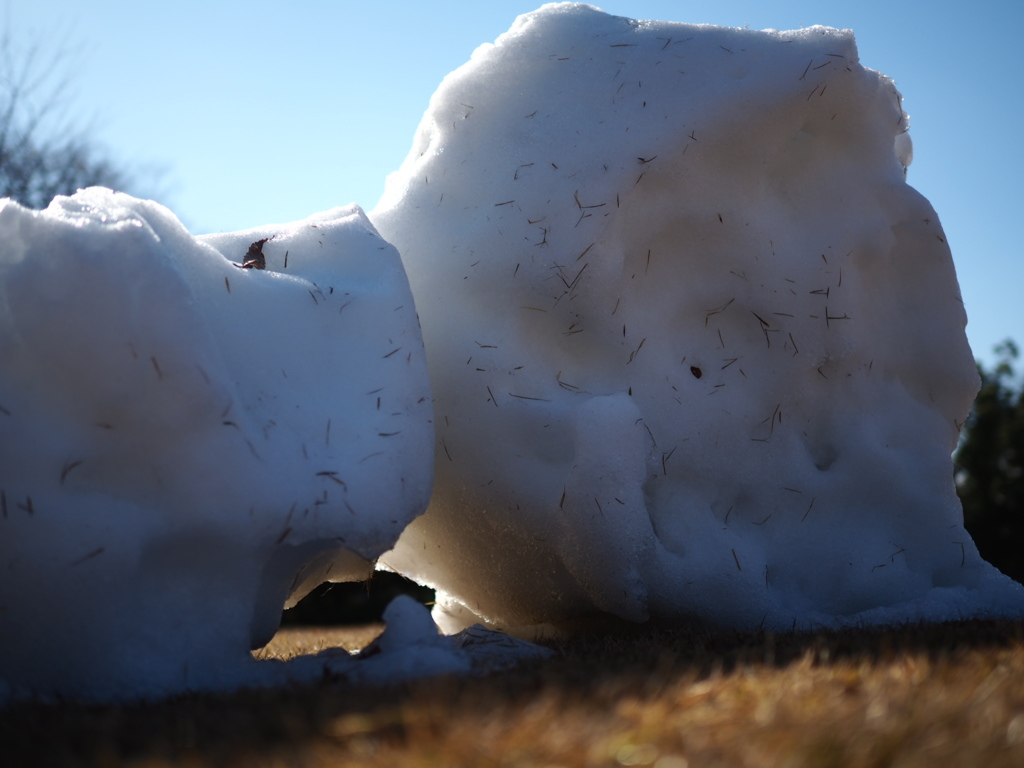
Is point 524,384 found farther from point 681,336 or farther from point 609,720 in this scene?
point 609,720

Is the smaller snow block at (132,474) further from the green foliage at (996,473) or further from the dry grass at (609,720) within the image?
the green foliage at (996,473)

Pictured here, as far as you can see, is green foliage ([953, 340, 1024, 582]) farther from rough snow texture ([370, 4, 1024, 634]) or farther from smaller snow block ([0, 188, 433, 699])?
smaller snow block ([0, 188, 433, 699])

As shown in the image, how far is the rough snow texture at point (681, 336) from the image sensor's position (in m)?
2.14

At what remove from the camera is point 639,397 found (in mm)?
2191

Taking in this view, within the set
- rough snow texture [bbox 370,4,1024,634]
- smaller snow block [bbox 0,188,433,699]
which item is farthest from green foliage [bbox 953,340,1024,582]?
smaller snow block [bbox 0,188,433,699]

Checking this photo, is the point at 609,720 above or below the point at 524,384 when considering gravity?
below

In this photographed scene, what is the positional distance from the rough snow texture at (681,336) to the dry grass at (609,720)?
0.70 meters

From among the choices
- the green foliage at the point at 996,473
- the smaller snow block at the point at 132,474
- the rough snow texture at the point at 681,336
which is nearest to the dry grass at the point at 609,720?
the smaller snow block at the point at 132,474

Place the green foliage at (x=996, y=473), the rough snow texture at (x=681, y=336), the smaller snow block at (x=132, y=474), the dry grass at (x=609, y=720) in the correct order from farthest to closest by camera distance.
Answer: the green foliage at (x=996, y=473) < the rough snow texture at (x=681, y=336) < the smaller snow block at (x=132, y=474) < the dry grass at (x=609, y=720)

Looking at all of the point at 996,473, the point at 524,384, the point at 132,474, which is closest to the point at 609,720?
the point at 132,474

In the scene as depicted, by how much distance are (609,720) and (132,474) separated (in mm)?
1008

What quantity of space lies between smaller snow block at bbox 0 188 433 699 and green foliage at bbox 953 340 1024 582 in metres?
10.5

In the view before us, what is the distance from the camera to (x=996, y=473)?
38.1 feet

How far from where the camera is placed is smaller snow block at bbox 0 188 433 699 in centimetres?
156
